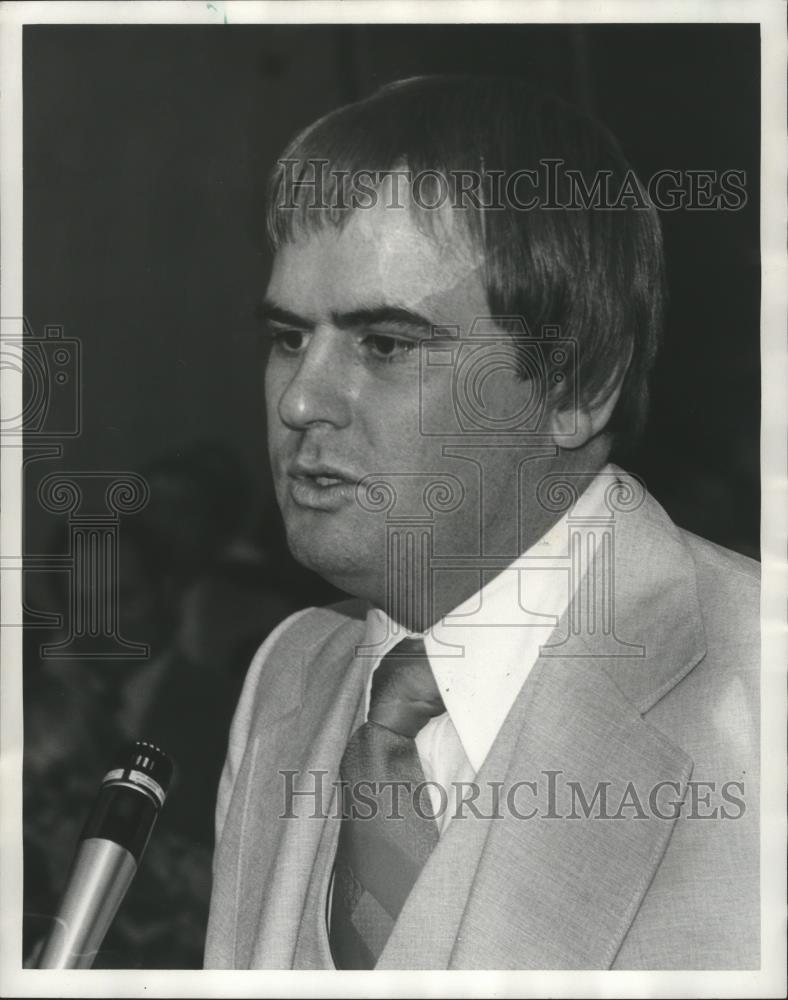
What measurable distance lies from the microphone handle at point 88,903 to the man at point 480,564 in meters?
0.14

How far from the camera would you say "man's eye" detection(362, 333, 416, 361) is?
57.0 inches

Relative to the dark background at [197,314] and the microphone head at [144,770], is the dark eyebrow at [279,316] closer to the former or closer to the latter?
the dark background at [197,314]

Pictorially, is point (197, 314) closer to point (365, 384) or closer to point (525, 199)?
point (365, 384)

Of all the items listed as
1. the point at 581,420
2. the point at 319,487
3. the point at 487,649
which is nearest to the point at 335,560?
the point at 319,487

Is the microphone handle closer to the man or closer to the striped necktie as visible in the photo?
the man

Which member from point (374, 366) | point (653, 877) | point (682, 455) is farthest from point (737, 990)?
point (374, 366)

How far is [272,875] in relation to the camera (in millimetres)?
1499

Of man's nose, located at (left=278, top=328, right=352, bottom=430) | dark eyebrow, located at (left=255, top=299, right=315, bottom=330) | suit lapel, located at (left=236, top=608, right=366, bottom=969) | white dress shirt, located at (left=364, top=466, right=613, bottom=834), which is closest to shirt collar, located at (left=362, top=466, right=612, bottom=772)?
white dress shirt, located at (left=364, top=466, right=613, bottom=834)

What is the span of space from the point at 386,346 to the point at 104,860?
2.43 feet

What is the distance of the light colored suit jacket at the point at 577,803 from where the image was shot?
141 centimetres

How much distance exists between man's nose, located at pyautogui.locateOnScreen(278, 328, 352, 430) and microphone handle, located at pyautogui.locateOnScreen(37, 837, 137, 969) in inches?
23.5

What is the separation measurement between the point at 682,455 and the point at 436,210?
42 centimetres

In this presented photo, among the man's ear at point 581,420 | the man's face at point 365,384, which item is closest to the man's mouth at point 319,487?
the man's face at point 365,384

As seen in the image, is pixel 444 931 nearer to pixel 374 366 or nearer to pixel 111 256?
pixel 374 366
